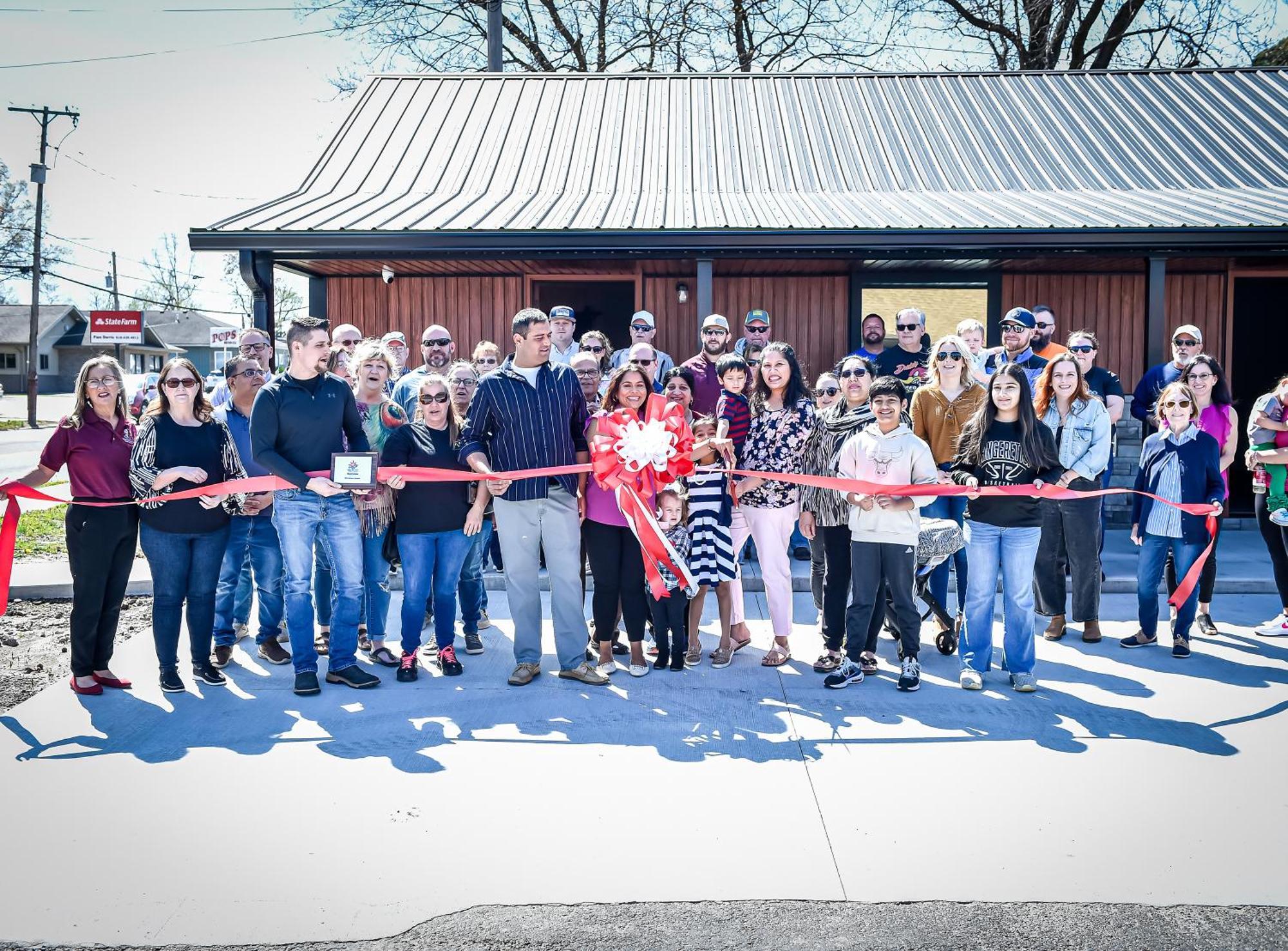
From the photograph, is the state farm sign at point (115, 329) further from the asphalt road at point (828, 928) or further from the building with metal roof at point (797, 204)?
the asphalt road at point (828, 928)

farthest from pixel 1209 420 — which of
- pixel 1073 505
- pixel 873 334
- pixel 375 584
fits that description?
pixel 375 584

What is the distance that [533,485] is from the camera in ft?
17.8

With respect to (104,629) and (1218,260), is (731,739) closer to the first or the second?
(104,629)

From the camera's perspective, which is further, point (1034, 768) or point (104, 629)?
point (104, 629)

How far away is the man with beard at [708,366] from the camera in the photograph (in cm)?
766

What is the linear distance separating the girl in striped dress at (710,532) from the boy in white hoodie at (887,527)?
778 mm

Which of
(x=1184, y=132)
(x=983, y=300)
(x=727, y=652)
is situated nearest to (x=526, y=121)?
(x=983, y=300)

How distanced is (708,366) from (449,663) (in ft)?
11.6

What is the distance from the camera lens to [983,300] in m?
11.8

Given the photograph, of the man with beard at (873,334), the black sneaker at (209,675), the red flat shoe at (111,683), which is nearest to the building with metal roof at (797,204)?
the man with beard at (873,334)

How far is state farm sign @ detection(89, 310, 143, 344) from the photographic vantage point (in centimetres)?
3092

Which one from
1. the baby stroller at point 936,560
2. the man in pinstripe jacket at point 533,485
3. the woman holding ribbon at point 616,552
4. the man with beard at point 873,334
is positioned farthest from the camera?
the man with beard at point 873,334

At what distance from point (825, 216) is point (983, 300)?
314 centimetres

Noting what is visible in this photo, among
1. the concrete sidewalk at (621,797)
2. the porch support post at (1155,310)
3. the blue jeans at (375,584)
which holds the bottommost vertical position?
the concrete sidewalk at (621,797)
